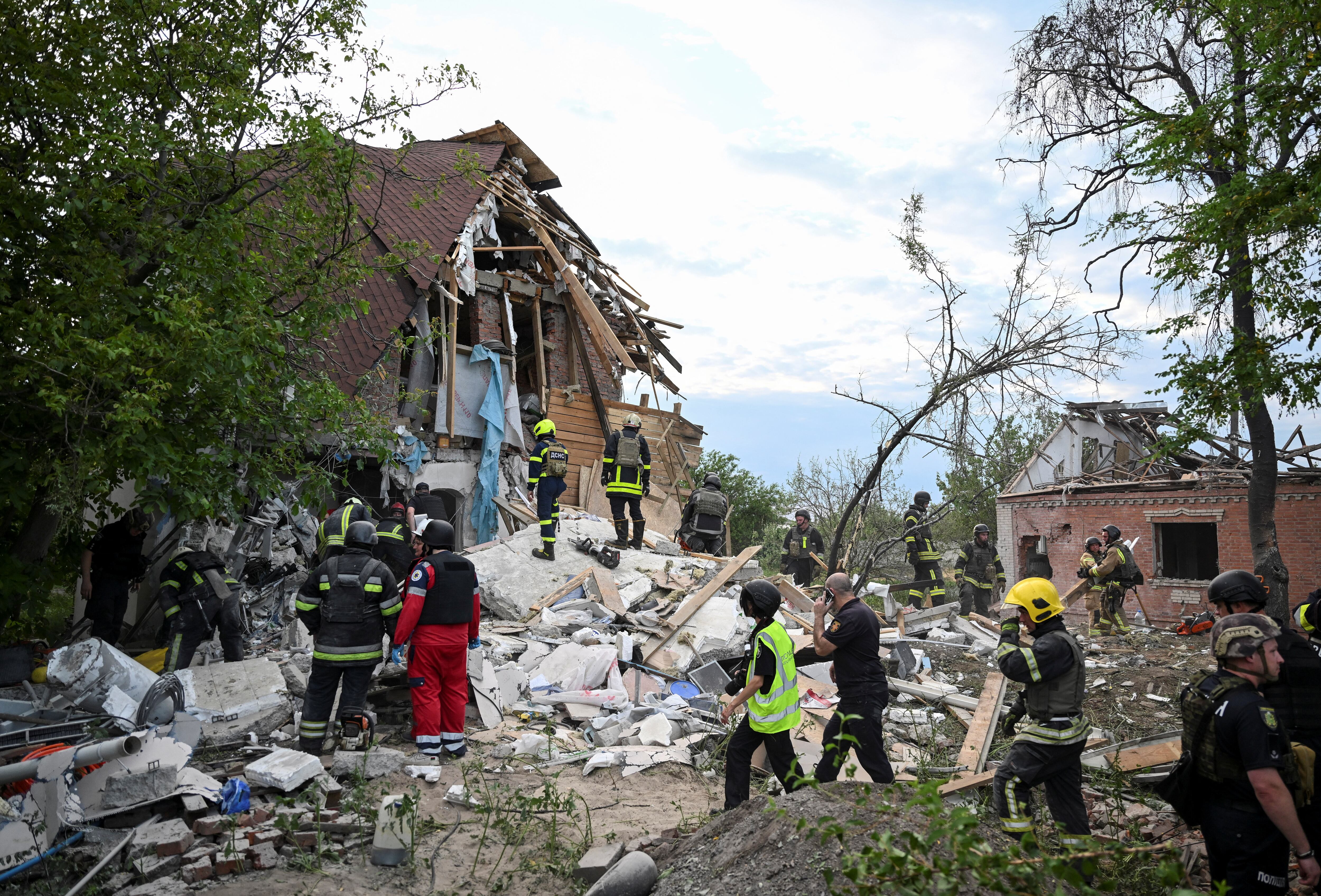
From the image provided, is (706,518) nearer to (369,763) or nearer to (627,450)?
(627,450)

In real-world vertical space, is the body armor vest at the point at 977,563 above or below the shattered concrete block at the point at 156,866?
above

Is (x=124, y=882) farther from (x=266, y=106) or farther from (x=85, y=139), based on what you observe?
(x=266, y=106)

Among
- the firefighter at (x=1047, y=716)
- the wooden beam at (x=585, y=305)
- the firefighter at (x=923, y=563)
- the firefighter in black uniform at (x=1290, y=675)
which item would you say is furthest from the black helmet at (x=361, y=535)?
the wooden beam at (x=585, y=305)

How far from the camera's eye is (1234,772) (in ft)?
11.5

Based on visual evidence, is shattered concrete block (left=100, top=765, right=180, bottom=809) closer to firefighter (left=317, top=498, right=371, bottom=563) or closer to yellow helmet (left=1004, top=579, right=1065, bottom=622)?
firefighter (left=317, top=498, right=371, bottom=563)

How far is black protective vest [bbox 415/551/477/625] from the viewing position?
6531mm

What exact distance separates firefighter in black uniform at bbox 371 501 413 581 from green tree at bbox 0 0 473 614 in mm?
955

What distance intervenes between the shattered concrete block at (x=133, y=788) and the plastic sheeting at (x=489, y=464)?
948cm

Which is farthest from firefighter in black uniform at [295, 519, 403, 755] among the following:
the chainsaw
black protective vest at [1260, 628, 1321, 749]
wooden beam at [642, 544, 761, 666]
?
the chainsaw

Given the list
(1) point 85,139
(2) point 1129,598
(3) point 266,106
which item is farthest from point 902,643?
(2) point 1129,598

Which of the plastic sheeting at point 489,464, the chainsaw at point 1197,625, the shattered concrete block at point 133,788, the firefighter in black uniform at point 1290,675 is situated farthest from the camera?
the chainsaw at point 1197,625

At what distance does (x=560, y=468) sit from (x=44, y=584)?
18.8 feet

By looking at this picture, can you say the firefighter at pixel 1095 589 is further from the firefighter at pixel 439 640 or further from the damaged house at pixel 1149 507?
the firefighter at pixel 439 640

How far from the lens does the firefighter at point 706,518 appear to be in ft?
44.0
